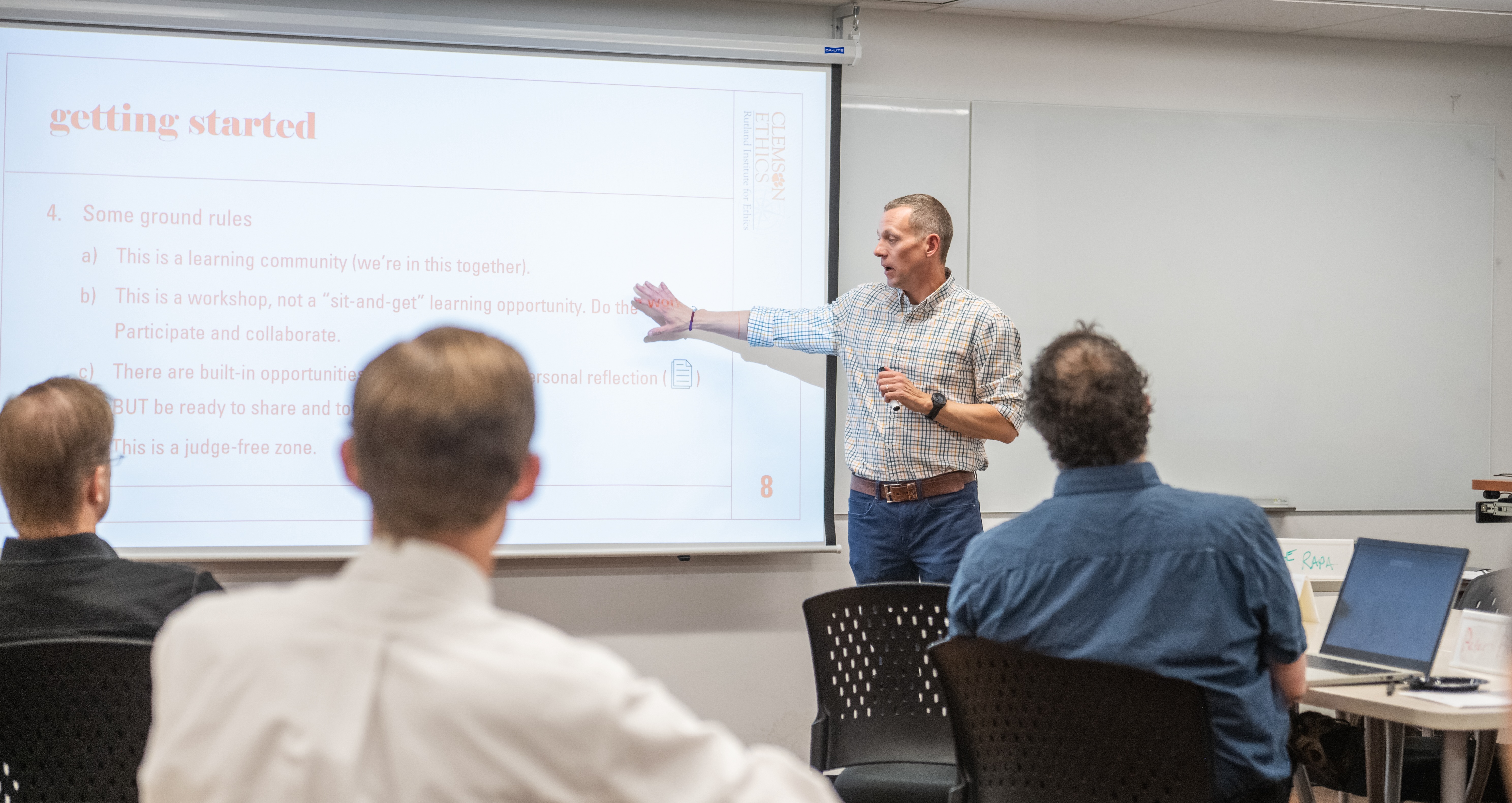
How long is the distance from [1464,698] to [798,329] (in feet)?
6.81

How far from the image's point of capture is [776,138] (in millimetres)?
3615

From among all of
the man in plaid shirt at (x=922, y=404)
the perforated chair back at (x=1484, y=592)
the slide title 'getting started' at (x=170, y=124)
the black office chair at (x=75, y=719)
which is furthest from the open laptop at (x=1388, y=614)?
the slide title 'getting started' at (x=170, y=124)

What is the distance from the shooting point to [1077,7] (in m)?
3.81

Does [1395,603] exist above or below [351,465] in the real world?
below

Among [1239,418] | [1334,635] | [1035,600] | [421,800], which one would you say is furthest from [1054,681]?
[1239,418]

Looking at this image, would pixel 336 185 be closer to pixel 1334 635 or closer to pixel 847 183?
pixel 847 183

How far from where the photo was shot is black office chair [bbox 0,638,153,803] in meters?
1.45

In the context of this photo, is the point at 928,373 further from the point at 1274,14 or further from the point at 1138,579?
the point at 1274,14

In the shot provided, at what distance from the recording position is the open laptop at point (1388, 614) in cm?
196

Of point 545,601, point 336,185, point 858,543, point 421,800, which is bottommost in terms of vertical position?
point 545,601

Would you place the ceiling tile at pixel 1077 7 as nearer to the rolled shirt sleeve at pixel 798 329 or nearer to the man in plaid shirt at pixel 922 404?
the man in plaid shirt at pixel 922 404

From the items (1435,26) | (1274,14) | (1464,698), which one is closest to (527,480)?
(1464,698)

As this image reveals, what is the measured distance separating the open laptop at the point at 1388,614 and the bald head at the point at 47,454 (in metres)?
1.99

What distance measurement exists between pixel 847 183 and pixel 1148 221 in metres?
1.12
